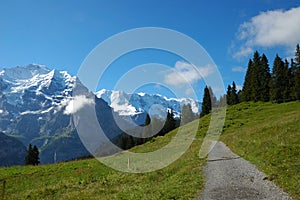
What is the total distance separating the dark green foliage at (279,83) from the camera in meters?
86.0

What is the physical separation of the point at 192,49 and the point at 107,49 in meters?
5.99

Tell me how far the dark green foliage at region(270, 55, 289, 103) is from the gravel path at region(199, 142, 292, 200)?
69659mm

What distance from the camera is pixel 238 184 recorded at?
17.0 metres

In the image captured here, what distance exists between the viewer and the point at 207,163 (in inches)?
1003

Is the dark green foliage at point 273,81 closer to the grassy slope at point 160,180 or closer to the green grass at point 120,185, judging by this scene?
the grassy slope at point 160,180

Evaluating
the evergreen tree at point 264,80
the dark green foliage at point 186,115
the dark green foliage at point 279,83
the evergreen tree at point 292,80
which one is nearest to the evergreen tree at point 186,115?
the dark green foliage at point 186,115

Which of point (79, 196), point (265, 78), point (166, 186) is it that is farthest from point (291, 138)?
point (265, 78)

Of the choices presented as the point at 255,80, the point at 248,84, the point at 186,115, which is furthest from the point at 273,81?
the point at 186,115

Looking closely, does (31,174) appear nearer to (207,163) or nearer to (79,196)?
(79,196)

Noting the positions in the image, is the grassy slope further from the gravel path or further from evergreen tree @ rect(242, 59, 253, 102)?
evergreen tree @ rect(242, 59, 253, 102)

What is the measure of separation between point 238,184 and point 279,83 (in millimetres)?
79176

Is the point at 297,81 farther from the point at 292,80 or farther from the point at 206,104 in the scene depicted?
the point at 206,104

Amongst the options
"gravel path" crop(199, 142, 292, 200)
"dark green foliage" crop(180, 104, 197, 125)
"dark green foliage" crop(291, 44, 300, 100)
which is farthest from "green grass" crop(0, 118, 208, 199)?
"dark green foliage" crop(180, 104, 197, 125)

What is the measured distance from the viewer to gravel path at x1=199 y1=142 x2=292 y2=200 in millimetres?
14695
